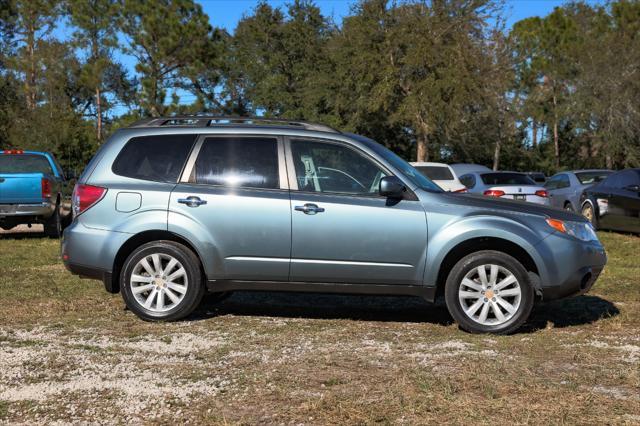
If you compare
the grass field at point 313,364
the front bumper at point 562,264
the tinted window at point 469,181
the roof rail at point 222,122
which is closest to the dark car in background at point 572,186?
the tinted window at point 469,181

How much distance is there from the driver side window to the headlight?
1517mm

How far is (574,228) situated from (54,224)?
37.7 ft

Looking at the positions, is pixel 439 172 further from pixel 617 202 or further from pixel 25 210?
pixel 25 210

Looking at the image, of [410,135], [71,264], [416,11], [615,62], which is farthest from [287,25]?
[71,264]

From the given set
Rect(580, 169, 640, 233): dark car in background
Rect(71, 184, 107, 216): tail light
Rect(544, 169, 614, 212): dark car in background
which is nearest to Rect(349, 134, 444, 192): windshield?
Rect(71, 184, 107, 216): tail light

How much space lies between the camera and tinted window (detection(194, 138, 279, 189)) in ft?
22.7

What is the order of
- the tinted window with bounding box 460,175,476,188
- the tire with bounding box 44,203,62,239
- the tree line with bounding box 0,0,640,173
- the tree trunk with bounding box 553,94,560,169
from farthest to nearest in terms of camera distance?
1. the tree trunk with bounding box 553,94,560,169
2. the tree line with bounding box 0,0,640,173
3. the tinted window with bounding box 460,175,476,188
4. the tire with bounding box 44,203,62,239

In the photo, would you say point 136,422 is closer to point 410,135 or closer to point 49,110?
point 49,110

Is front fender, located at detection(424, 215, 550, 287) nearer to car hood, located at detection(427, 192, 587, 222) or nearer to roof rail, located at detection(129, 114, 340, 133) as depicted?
car hood, located at detection(427, 192, 587, 222)

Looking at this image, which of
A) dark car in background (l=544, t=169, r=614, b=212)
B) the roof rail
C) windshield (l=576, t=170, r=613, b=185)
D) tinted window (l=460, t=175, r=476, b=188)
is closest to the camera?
the roof rail

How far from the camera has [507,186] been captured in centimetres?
→ 1697

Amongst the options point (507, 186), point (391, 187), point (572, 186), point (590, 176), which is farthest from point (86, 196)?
point (590, 176)

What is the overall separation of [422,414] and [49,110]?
3933cm

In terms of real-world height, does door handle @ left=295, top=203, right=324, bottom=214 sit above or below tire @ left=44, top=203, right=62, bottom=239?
above
